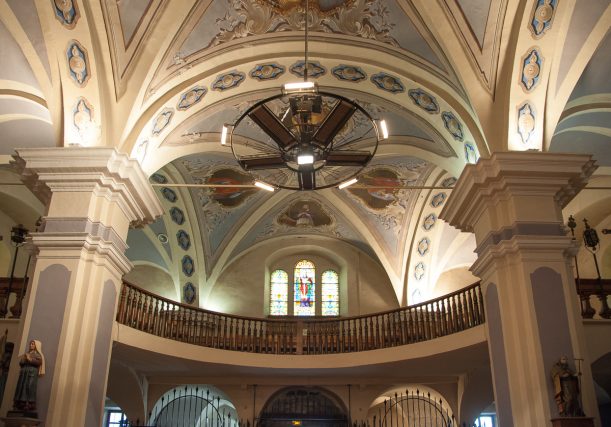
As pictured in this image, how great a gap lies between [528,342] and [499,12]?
4.76m

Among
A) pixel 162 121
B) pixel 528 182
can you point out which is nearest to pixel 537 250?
pixel 528 182

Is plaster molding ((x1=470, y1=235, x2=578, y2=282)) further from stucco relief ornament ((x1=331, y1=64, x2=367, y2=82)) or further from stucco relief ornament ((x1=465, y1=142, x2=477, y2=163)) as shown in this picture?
stucco relief ornament ((x1=331, y1=64, x2=367, y2=82))

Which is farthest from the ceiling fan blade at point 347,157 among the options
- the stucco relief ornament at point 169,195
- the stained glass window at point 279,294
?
the stained glass window at point 279,294

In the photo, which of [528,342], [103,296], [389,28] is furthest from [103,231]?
[528,342]

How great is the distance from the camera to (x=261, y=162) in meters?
7.09

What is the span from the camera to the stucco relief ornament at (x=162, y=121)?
10398 mm

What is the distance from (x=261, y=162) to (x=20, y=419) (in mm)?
4093

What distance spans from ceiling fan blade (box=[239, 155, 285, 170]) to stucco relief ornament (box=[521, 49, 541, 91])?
4470mm

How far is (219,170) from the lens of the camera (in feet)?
46.1

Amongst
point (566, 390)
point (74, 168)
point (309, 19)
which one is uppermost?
point (309, 19)

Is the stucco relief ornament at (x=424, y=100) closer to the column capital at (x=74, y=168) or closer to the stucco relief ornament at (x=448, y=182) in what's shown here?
the stucco relief ornament at (x=448, y=182)

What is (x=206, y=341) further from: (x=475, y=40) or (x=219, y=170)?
(x=475, y=40)

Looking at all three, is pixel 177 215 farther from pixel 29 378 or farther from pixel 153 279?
pixel 29 378

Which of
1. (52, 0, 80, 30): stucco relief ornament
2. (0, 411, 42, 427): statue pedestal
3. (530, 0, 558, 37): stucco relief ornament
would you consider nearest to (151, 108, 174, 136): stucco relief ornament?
(52, 0, 80, 30): stucco relief ornament
